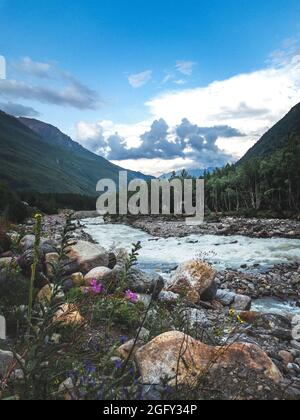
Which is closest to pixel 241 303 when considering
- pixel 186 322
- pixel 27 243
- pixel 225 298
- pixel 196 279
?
pixel 225 298

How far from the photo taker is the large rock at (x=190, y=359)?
4121 mm

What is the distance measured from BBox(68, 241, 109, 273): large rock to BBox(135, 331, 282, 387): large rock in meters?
5.86

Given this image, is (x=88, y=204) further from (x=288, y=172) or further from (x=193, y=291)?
(x=193, y=291)

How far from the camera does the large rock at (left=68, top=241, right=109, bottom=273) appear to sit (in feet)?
33.4

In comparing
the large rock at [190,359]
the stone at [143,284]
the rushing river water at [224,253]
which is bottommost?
the rushing river water at [224,253]

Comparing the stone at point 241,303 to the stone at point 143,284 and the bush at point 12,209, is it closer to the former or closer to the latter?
the stone at point 143,284

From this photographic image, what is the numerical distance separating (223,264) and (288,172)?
160ft

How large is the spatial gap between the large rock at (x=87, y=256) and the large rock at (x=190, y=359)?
19.2 feet

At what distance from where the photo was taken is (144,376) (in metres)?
4.18

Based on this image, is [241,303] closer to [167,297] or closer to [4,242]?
[167,297]

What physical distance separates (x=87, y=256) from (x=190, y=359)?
6.69m

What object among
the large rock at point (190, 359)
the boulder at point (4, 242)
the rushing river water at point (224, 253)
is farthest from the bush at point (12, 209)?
the large rock at point (190, 359)

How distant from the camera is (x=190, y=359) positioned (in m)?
4.16
